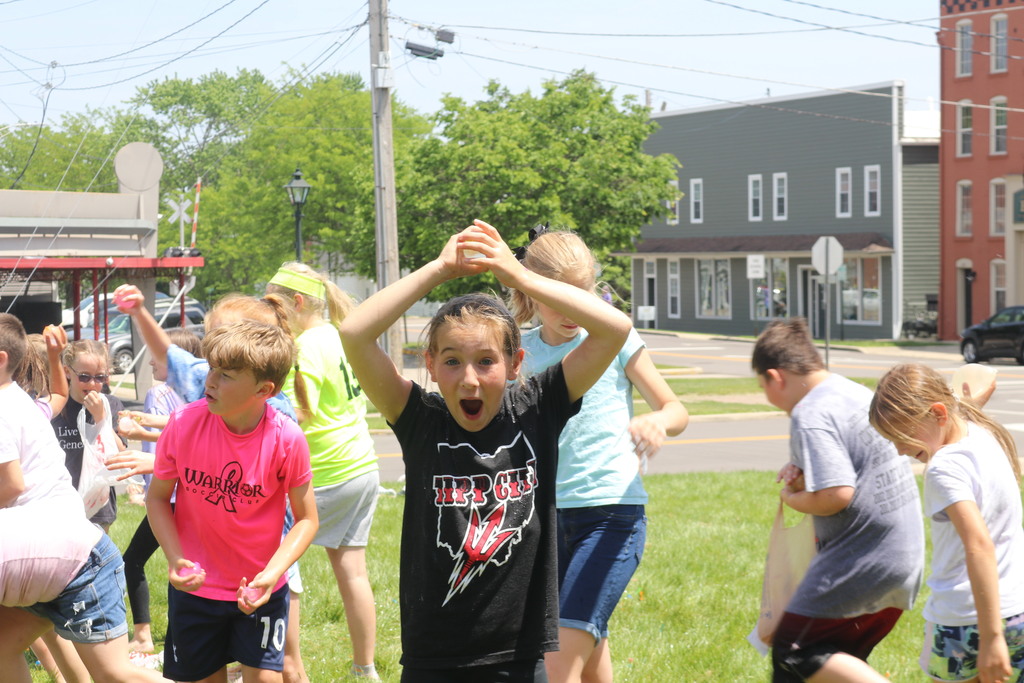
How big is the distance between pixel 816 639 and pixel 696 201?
4754cm

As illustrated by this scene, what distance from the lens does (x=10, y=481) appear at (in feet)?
12.0

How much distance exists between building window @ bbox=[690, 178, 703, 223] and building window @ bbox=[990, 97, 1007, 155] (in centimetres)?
1337

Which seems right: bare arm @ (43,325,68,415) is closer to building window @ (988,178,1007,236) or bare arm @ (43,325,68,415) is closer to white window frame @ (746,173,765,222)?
building window @ (988,178,1007,236)

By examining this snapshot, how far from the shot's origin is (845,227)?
146 ft

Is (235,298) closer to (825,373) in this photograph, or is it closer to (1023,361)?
(825,373)

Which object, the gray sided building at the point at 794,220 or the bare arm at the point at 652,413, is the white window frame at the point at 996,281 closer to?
the gray sided building at the point at 794,220

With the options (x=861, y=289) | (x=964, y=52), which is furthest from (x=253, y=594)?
(x=861, y=289)

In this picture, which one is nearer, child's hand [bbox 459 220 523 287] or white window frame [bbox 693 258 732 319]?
child's hand [bbox 459 220 523 287]

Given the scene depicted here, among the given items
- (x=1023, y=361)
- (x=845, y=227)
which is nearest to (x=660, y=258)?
(x=845, y=227)

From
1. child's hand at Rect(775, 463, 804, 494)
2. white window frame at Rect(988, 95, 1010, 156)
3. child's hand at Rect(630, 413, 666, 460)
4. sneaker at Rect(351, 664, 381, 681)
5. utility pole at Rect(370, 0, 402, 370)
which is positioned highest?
white window frame at Rect(988, 95, 1010, 156)

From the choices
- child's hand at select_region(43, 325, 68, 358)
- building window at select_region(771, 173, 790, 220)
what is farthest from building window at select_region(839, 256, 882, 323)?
child's hand at select_region(43, 325, 68, 358)

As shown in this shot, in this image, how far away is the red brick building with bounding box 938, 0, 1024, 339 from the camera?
3869 centimetres

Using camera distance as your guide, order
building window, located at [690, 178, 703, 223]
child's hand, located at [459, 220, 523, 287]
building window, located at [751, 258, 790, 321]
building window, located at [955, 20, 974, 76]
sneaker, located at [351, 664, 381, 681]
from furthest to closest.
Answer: building window, located at [690, 178, 703, 223]
building window, located at [751, 258, 790, 321]
building window, located at [955, 20, 974, 76]
sneaker, located at [351, 664, 381, 681]
child's hand, located at [459, 220, 523, 287]

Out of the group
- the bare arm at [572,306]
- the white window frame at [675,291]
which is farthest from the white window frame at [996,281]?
the bare arm at [572,306]
